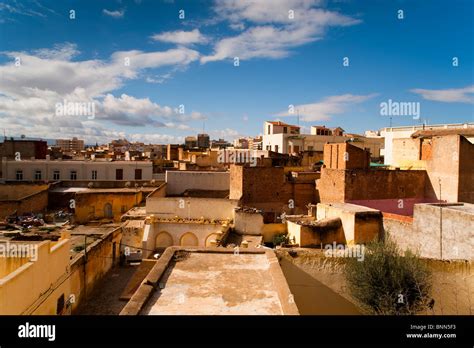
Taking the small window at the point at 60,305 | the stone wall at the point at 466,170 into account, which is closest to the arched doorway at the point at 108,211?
the small window at the point at 60,305

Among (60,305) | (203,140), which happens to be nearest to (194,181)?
(60,305)

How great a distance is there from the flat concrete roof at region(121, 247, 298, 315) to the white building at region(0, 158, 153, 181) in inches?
1137

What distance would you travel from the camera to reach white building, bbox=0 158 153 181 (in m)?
34.4

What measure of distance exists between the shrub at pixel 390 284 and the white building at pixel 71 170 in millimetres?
29079

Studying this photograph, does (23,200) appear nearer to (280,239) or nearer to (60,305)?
(60,305)

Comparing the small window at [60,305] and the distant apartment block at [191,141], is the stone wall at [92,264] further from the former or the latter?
the distant apartment block at [191,141]

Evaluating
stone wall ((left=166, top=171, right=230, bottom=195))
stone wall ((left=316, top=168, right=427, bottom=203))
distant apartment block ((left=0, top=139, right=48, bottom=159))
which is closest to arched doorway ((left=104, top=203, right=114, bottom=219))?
stone wall ((left=166, top=171, right=230, bottom=195))

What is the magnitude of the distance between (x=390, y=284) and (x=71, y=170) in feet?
106

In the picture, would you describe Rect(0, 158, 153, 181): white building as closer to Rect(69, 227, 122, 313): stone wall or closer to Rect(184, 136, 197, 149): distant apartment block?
Rect(69, 227, 122, 313): stone wall

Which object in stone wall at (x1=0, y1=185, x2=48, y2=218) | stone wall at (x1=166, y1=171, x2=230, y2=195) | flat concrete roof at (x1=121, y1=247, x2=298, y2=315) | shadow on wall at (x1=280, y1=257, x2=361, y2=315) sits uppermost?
stone wall at (x1=166, y1=171, x2=230, y2=195)

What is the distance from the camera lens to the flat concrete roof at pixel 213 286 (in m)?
5.90

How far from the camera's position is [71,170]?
35.3 meters
